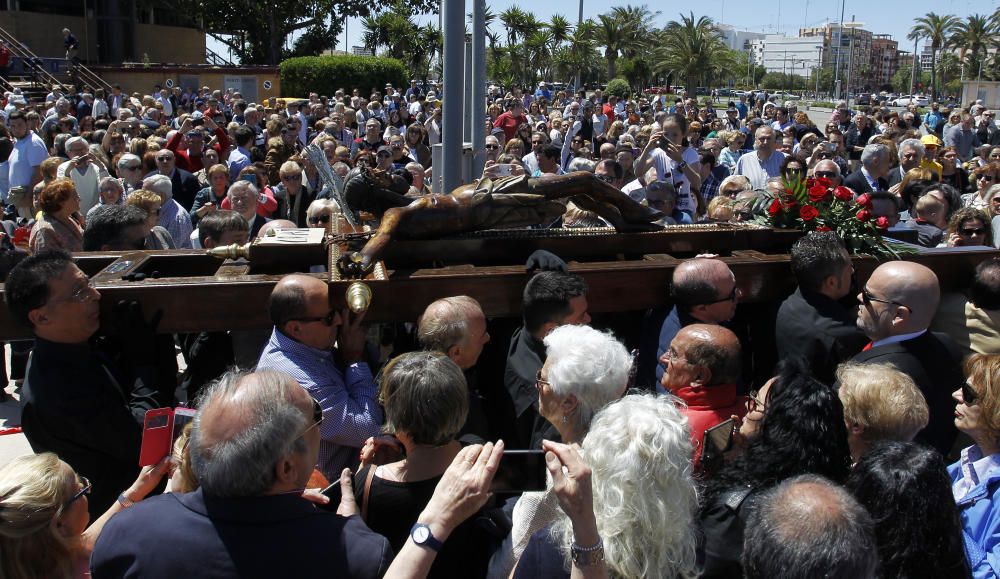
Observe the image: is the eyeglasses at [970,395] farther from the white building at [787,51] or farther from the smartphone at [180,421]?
the white building at [787,51]

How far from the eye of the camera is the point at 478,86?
6.42 m

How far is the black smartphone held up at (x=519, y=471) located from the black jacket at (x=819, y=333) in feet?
6.14

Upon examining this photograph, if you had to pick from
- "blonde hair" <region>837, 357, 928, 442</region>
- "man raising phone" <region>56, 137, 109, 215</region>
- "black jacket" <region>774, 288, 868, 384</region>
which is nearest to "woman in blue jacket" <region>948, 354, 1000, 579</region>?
"blonde hair" <region>837, 357, 928, 442</region>

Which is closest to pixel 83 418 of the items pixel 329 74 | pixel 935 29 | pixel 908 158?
pixel 908 158

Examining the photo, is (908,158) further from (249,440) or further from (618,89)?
(618,89)

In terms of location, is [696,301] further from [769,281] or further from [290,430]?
[290,430]

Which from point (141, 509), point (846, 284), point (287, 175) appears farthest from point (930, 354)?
point (287, 175)

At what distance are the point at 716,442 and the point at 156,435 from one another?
1609 mm

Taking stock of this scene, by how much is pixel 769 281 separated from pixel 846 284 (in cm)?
39

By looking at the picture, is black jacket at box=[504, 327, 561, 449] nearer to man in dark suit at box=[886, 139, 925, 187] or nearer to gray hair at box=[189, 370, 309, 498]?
gray hair at box=[189, 370, 309, 498]

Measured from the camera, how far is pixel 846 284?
3.70 metres

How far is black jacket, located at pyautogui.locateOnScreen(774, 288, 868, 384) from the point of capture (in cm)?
354

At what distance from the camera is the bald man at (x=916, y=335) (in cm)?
323

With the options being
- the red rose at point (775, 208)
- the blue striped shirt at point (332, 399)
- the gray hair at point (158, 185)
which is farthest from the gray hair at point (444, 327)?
the gray hair at point (158, 185)
